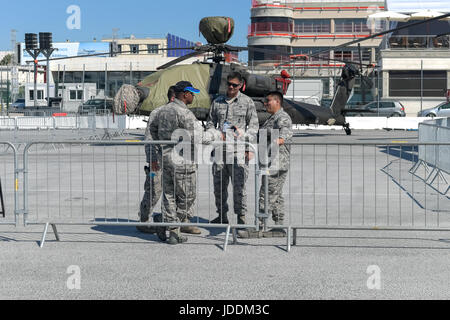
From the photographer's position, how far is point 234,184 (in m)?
9.02

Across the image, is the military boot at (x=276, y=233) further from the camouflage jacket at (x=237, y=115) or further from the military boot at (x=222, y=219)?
the camouflage jacket at (x=237, y=115)

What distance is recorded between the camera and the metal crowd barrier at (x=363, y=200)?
9359mm

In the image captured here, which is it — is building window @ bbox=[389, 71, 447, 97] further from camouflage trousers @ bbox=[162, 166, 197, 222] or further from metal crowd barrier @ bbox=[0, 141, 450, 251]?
camouflage trousers @ bbox=[162, 166, 197, 222]

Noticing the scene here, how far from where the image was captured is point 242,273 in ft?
22.8

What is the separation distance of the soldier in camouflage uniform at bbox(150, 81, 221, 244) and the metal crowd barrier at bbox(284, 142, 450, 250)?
1.30 m

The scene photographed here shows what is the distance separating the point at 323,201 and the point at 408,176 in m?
4.33

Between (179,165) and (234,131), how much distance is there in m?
1.00

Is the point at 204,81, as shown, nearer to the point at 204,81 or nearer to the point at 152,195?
the point at 204,81

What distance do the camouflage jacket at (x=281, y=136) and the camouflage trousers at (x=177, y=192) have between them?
1.05m

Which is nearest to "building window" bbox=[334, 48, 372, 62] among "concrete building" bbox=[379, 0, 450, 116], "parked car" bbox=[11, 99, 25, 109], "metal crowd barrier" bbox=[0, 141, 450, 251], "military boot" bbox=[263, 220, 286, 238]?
"concrete building" bbox=[379, 0, 450, 116]

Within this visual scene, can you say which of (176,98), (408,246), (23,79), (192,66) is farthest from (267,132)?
(23,79)

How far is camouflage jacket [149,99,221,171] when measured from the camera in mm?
8508

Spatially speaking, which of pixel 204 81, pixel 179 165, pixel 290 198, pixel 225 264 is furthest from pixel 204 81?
pixel 225 264
